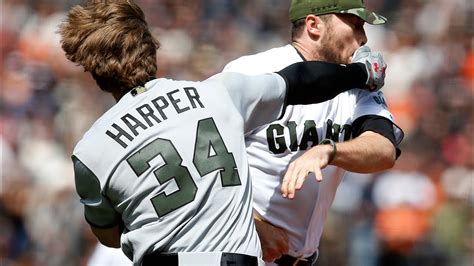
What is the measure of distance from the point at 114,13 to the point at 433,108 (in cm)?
588

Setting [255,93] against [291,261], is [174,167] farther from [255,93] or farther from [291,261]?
[291,261]

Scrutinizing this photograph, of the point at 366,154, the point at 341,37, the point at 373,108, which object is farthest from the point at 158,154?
the point at 341,37

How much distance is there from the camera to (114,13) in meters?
4.13

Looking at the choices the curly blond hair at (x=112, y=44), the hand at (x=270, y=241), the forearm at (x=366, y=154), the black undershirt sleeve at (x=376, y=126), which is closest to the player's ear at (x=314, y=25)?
the black undershirt sleeve at (x=376, y=126)

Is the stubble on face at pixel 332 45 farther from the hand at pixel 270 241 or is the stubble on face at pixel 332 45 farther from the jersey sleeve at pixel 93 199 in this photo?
the jersey sleeve at pixel 93 199

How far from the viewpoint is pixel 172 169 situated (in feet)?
13.2

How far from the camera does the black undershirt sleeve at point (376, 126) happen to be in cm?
464

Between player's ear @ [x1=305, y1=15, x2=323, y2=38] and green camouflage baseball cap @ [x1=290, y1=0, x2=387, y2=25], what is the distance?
0.09ft

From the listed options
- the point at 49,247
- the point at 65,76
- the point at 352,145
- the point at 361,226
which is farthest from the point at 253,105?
the point at 65,76

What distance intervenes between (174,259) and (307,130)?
1.16m

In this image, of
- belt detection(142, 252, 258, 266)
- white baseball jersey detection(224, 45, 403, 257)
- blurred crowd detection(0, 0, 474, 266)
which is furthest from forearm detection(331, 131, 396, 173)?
blurred crowd detection(0, 0, 474, 266)

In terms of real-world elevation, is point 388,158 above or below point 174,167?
below

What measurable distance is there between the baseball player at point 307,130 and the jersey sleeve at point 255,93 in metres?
0.55

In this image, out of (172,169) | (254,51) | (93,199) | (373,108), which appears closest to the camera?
(172,169)
